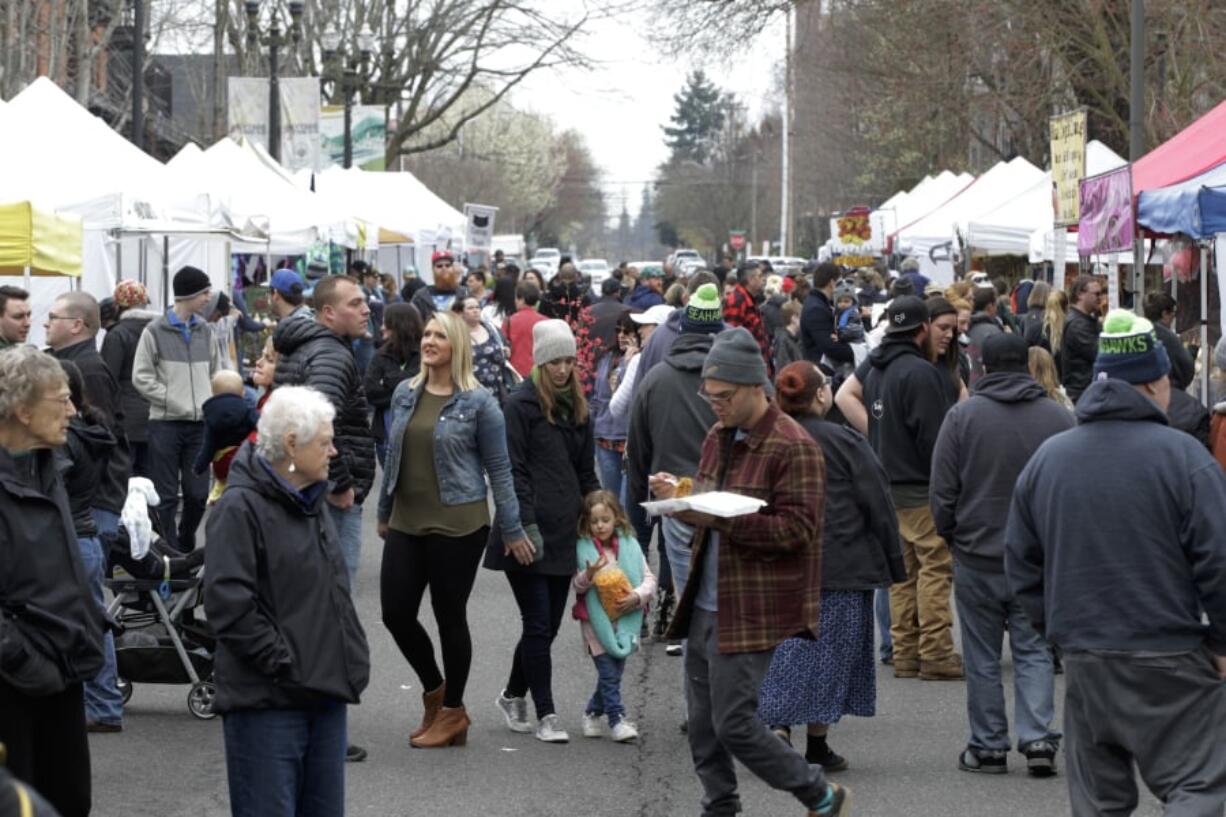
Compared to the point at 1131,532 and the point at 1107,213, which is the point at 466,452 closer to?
the point at 1131,532

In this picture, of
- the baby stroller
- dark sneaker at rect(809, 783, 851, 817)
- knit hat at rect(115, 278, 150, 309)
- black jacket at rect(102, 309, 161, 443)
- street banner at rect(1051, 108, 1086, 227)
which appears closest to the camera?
dark sneaker at rect(809, 783, 851, 817)

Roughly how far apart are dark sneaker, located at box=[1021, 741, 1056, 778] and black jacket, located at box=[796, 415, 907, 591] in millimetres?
848

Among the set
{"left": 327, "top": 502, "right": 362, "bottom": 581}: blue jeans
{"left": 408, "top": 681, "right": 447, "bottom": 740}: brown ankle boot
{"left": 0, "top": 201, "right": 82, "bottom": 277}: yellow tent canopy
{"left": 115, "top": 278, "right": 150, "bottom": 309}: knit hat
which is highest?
{"left": 0, "top": 201, "right": 82, "bottom": 277}: yellow tent canopy

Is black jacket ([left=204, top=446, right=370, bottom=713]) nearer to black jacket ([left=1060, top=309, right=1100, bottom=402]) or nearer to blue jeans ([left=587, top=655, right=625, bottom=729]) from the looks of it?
blue jeans ([left=587, top=655, right=625, bottom=729])

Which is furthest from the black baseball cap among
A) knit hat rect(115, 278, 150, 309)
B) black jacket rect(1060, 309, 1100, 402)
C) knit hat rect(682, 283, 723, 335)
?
knit hat rect(115, 278, 150, 309)

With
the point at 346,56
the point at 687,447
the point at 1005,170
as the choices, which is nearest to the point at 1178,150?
→ the point at 687,447

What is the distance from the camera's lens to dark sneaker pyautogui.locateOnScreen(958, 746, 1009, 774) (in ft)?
25.5

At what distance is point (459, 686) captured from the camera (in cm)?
814

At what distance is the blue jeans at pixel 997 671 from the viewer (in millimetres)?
7691

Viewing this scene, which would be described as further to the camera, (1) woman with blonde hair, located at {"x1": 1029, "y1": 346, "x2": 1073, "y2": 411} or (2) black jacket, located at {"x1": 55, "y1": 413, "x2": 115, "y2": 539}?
(1) woman with blonde hair, located at {"x1": 1029, "y1": 346, "x2": 1073, "y2": 411}

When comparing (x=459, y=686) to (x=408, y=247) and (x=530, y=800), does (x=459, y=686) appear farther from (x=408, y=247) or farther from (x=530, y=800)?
(x=408, y=247)

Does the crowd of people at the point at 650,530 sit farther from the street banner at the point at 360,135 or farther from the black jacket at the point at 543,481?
the street banner at the point at 360,135

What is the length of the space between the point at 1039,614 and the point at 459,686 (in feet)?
10.3

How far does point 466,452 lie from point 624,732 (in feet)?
4.67
